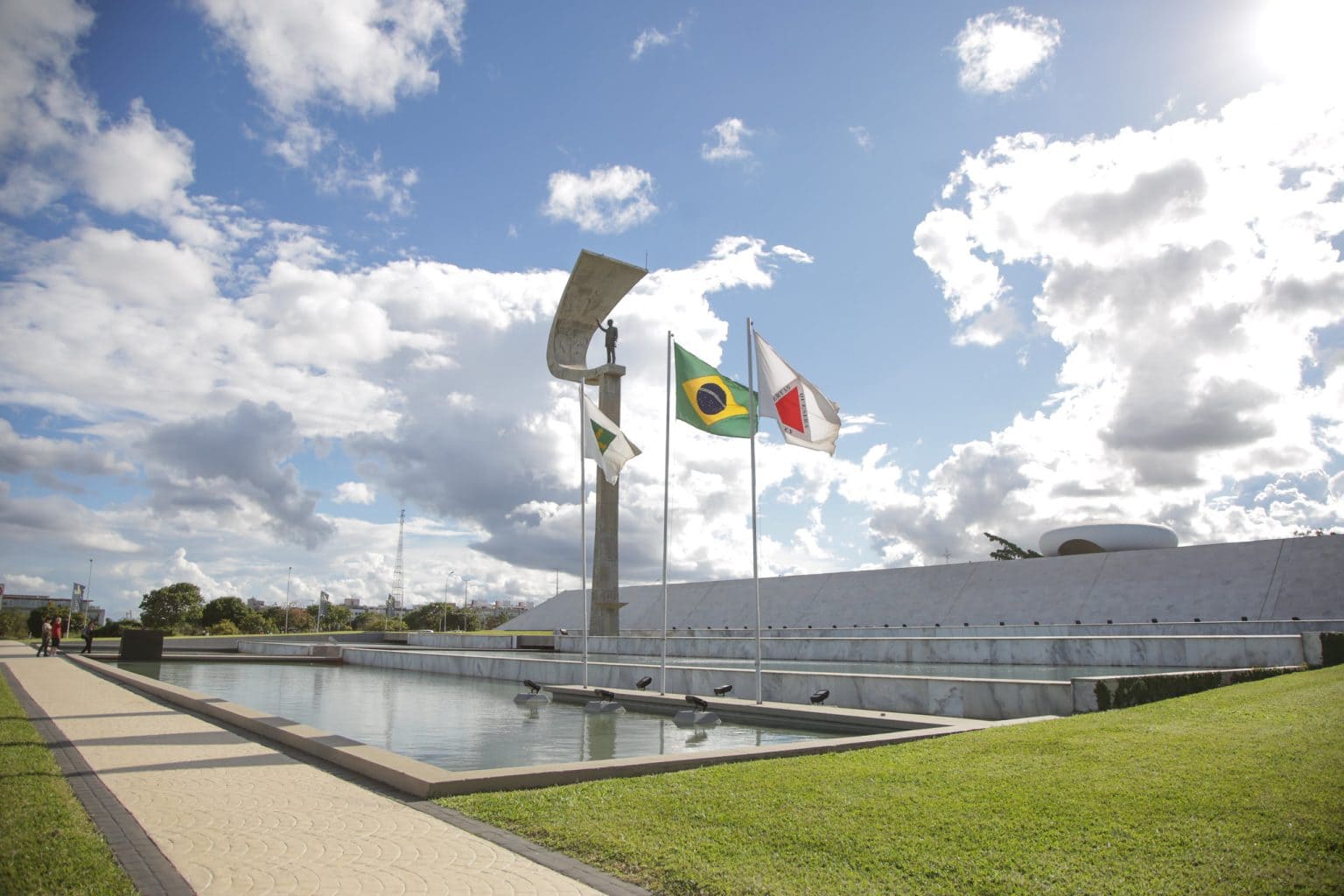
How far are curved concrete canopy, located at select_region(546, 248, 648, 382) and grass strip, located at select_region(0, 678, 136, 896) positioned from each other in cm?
2298

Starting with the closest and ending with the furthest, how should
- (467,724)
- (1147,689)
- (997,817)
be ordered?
(997,817) < (1147,689) < (467,724)

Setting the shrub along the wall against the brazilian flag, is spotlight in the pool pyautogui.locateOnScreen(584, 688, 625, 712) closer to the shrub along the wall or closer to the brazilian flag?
the brazilian flag

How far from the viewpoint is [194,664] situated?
85.0ft

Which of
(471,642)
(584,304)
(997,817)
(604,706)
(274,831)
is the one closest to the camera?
(997,817)

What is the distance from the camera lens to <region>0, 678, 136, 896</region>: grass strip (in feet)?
13.3

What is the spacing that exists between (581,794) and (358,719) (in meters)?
7.41

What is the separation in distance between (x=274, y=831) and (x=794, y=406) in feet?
28.0

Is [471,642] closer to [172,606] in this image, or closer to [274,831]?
[274,831]

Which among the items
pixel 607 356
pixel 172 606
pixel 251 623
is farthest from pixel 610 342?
pixel 172 606

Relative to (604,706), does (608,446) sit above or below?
above

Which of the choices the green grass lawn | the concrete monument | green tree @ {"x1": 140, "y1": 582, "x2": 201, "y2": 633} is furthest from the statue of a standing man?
green tree @ {"x1": 140, "y1": 582, "x2": 201, "y2": 633}

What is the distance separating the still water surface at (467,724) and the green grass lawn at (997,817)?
9.11 ft

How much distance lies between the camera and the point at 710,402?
13.0 m

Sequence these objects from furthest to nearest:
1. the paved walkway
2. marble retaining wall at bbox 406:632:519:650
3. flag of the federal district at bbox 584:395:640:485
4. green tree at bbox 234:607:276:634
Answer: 1. green tree at bbox 234:607:276:634
2. marble retaining wall at bbox 406:632:519:650
3. flag of the federal district at bbox 584:395:640:485
4. the paved walkway
